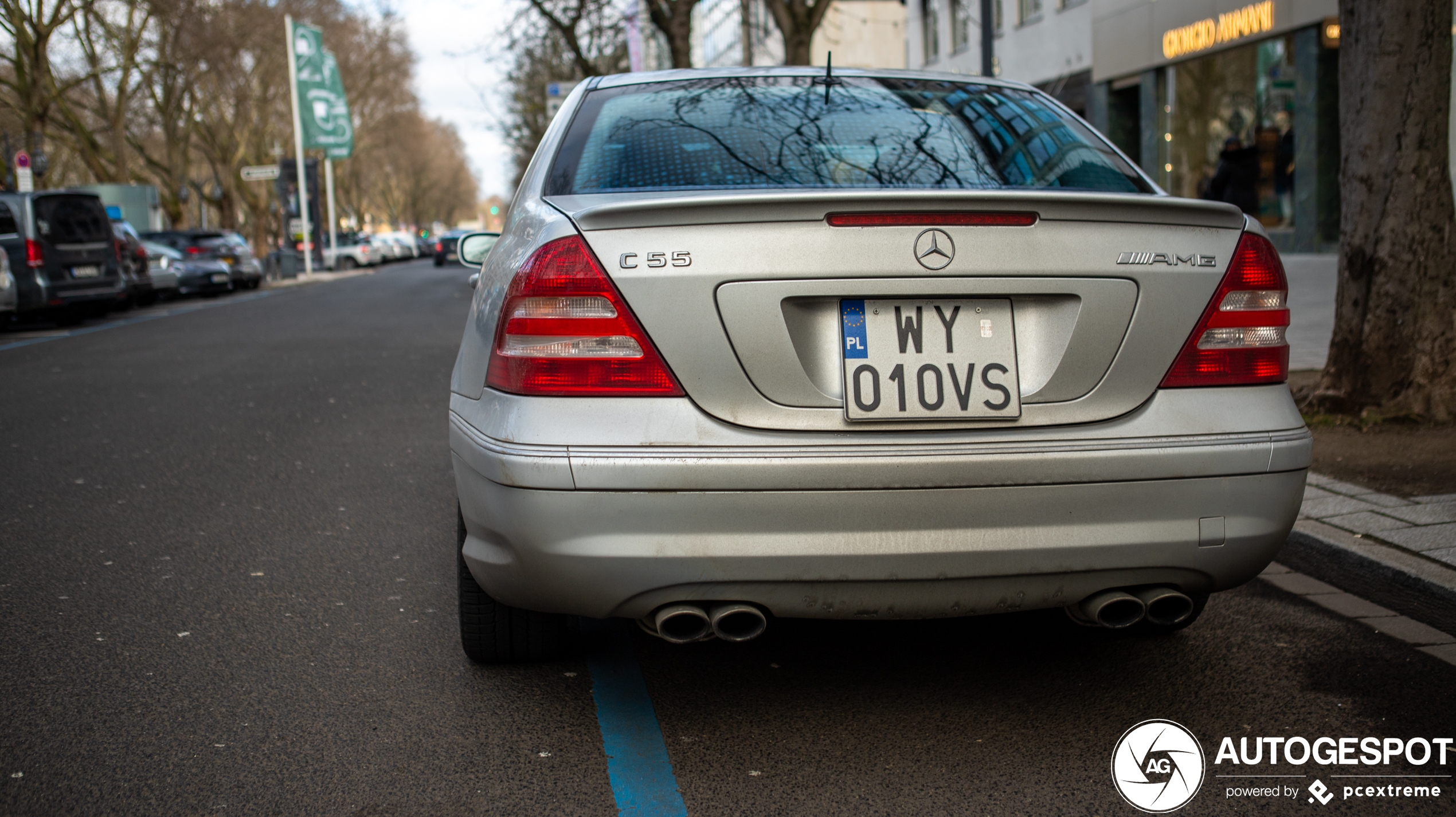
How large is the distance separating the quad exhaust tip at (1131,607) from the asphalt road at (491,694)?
0.32 metres

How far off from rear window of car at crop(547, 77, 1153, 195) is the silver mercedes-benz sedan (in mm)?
404

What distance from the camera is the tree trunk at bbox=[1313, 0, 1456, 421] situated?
6.45 metres

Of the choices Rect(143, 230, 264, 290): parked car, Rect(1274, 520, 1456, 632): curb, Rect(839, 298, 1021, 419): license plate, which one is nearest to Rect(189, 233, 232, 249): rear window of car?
Rect(143, 230, 264, 290): parked car

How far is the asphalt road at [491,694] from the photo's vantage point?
108 inches

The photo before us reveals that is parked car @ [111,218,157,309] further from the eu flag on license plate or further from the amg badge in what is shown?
the amg badge

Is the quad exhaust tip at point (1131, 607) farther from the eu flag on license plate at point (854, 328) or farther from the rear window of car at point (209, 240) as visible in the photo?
the rear window of car at point (209, 240)

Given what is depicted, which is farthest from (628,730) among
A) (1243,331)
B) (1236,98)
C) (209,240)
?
(209,240)

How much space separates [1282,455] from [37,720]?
299 cm

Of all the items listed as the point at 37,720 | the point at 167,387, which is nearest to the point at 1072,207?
the point at 37,720

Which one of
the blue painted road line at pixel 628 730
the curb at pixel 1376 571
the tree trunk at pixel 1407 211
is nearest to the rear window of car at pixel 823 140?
the blue painted road line at pixel 628 730

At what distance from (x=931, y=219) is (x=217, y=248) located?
29.3 metres

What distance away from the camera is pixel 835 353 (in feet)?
8.73

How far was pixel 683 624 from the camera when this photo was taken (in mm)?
2750

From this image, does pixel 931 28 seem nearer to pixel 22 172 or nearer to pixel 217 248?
pixel 217 248
